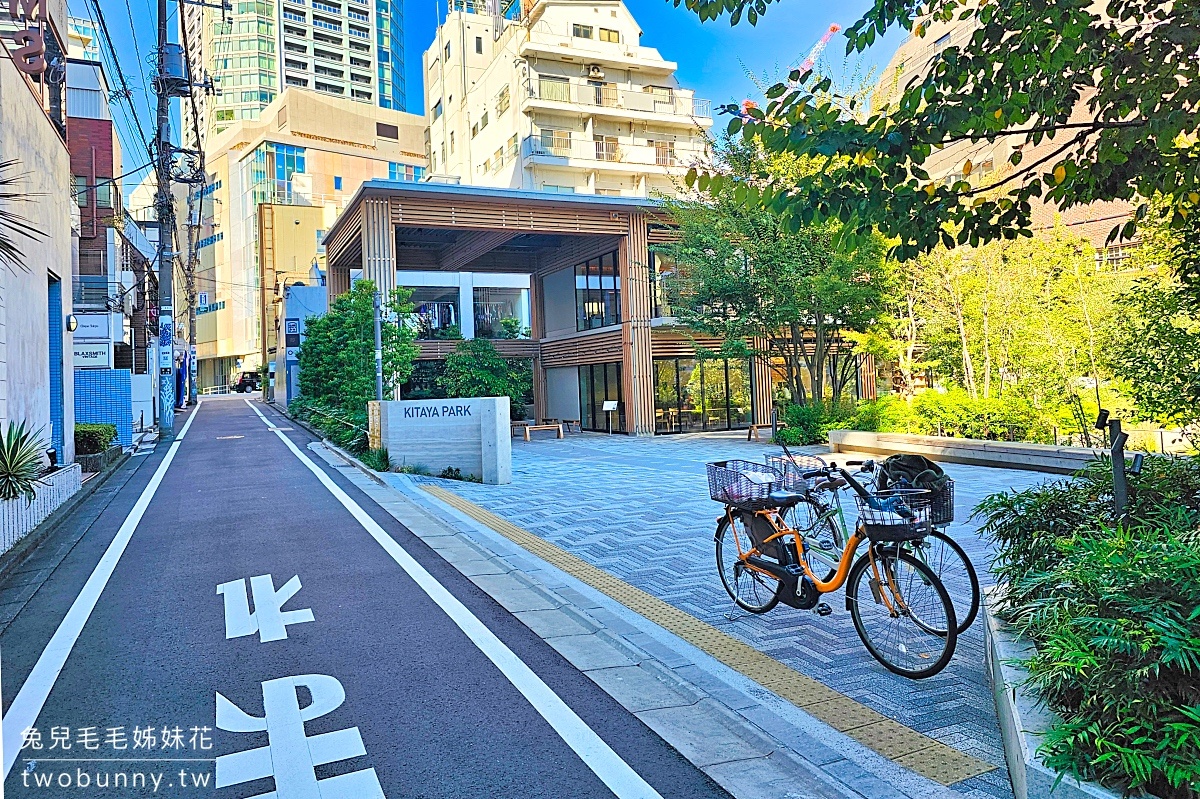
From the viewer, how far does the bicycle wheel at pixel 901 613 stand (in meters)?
4.59

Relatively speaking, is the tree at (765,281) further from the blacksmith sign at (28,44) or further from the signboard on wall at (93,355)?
the signboard on wall at (93,355)

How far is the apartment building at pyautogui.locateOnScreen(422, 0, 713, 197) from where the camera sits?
152 ft

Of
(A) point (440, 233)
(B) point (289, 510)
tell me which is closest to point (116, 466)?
(B) point (289, 510)

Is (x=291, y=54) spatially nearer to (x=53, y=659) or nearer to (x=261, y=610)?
(x=261, y=610)

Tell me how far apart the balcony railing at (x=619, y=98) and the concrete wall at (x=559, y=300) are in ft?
60.3

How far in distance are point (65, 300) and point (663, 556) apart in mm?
12112

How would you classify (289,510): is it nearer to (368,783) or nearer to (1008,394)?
(368,783)

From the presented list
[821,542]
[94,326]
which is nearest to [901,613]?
[821,542]

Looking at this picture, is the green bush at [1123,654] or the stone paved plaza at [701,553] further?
the stone paved plaza at [701,553]

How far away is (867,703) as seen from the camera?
14.4 ft

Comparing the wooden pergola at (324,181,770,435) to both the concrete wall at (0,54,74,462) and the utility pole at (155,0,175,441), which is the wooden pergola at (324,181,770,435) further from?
the concrete wall at (0,54,74,462)

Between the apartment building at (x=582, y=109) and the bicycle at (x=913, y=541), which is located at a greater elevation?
the apartment building at (x=582, y=109)

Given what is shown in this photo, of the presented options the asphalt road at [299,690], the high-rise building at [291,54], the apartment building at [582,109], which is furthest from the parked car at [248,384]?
the asphalt road at [299,690]

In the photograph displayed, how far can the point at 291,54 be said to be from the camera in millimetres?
95938
